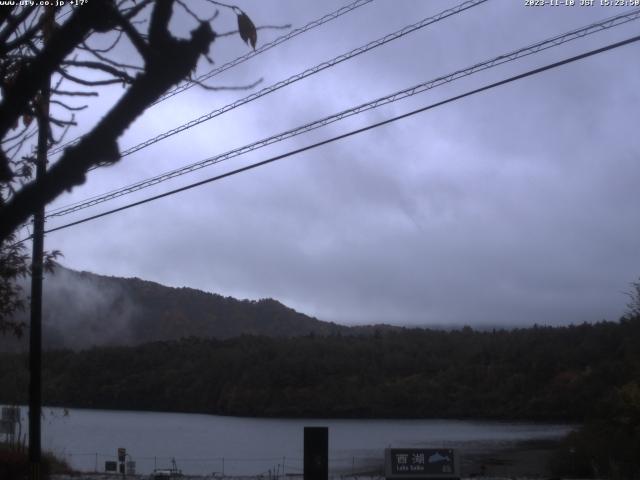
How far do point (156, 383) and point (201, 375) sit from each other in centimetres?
341

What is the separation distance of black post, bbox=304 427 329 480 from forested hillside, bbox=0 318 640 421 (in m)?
32.7

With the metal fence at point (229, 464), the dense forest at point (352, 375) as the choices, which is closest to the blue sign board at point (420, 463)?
the metal fence at point (229, 464)

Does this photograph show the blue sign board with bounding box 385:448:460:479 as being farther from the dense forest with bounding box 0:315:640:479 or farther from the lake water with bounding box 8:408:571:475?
the dense forest with bounding box 0:315:640:479

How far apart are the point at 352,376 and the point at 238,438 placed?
16.1m

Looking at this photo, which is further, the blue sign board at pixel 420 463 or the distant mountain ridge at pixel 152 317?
the distant mountain ridge at pixel 152 317

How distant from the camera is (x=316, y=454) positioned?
14242 millimetres

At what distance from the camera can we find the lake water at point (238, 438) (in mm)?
32688

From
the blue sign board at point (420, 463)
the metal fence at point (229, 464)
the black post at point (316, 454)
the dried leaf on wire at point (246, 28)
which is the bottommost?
the metal fence at point (229, 464)

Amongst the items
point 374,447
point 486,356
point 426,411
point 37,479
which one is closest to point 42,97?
point 37,479

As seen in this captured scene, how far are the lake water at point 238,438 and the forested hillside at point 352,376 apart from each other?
6.25 feet

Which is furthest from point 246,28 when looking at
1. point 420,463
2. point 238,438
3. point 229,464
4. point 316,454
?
point 238,438

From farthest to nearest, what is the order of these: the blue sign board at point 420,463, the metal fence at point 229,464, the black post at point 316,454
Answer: the metal fence at point 229,464 → the blue sign board at point 420,463 → the black post at point 316,454

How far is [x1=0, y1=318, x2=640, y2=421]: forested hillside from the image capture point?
48.4 metres

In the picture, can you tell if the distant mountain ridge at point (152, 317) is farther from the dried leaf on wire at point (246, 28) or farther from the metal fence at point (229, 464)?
the dried leaf on wire at point (246, 28)
